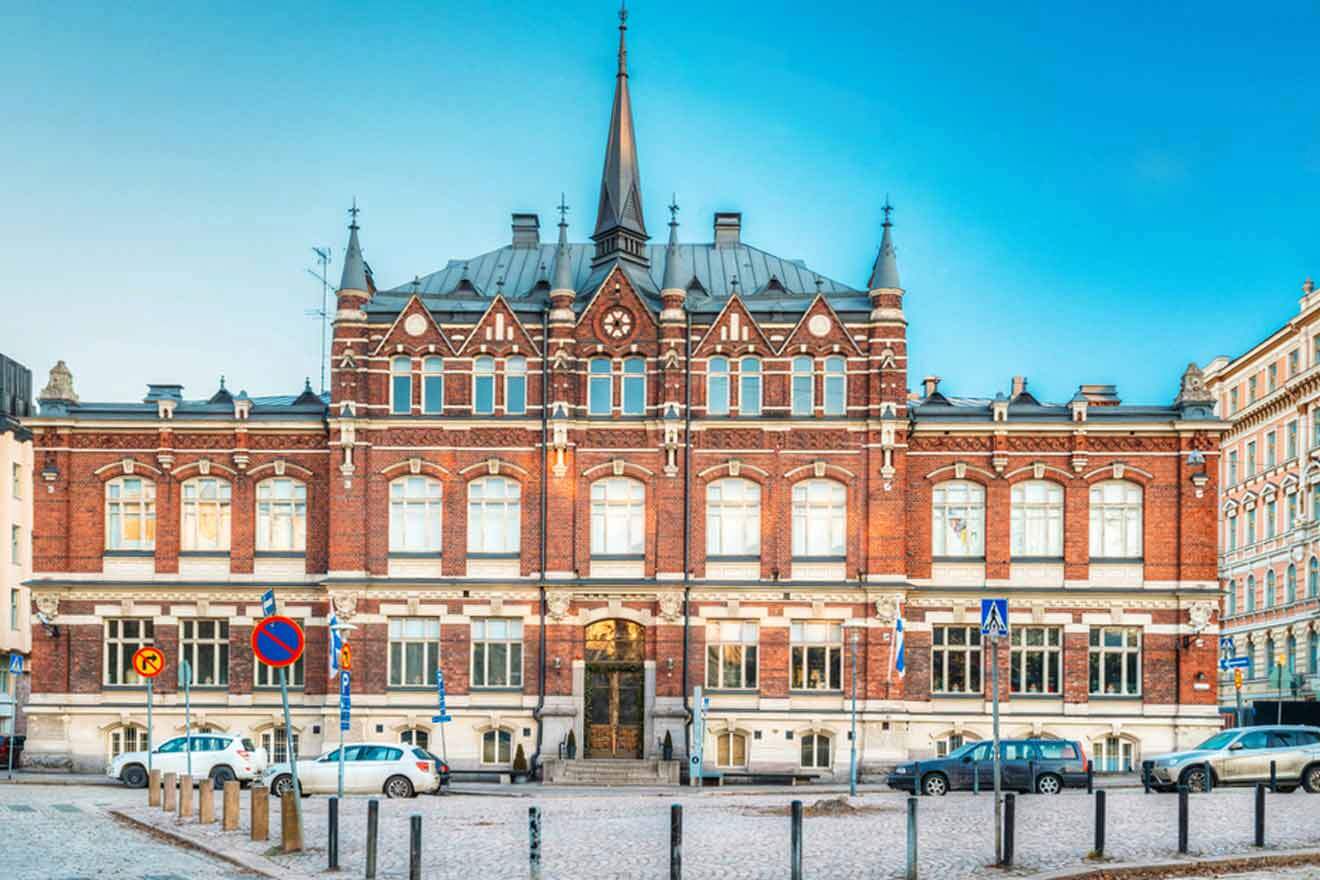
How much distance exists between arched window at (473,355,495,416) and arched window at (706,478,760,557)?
7408mm

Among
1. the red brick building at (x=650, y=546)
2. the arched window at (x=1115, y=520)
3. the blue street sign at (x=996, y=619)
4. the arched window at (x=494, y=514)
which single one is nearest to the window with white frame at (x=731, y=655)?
the red brick building at (x=650, y=546)

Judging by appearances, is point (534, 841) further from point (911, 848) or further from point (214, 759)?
Result: point (214, 759)

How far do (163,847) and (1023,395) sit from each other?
35.1 metres

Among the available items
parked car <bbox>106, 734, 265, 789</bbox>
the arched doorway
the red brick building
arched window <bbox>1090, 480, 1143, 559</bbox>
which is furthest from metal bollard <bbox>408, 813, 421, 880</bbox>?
arched window <bbox>1090, 480, 1143, 559</bbox>

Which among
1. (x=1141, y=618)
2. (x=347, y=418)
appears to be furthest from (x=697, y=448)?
(x=1141, y=618)

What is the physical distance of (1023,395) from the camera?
53.1m

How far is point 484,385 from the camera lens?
168 ft

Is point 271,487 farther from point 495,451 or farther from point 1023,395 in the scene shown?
point 1023,395

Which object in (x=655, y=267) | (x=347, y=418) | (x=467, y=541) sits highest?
(x=655, y=267)

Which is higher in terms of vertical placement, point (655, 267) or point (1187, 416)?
point (655, 267)

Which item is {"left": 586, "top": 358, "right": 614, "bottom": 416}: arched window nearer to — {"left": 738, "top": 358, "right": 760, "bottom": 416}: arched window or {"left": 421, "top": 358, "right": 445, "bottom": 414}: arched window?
{"left": 738, "top": 358, "right": 760, "bottom": 416}: arched window

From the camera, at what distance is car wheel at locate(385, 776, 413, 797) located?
3819 cm

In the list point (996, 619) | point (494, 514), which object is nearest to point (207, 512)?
point (494, 514)

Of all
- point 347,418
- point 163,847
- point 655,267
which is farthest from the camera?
point 655,267
